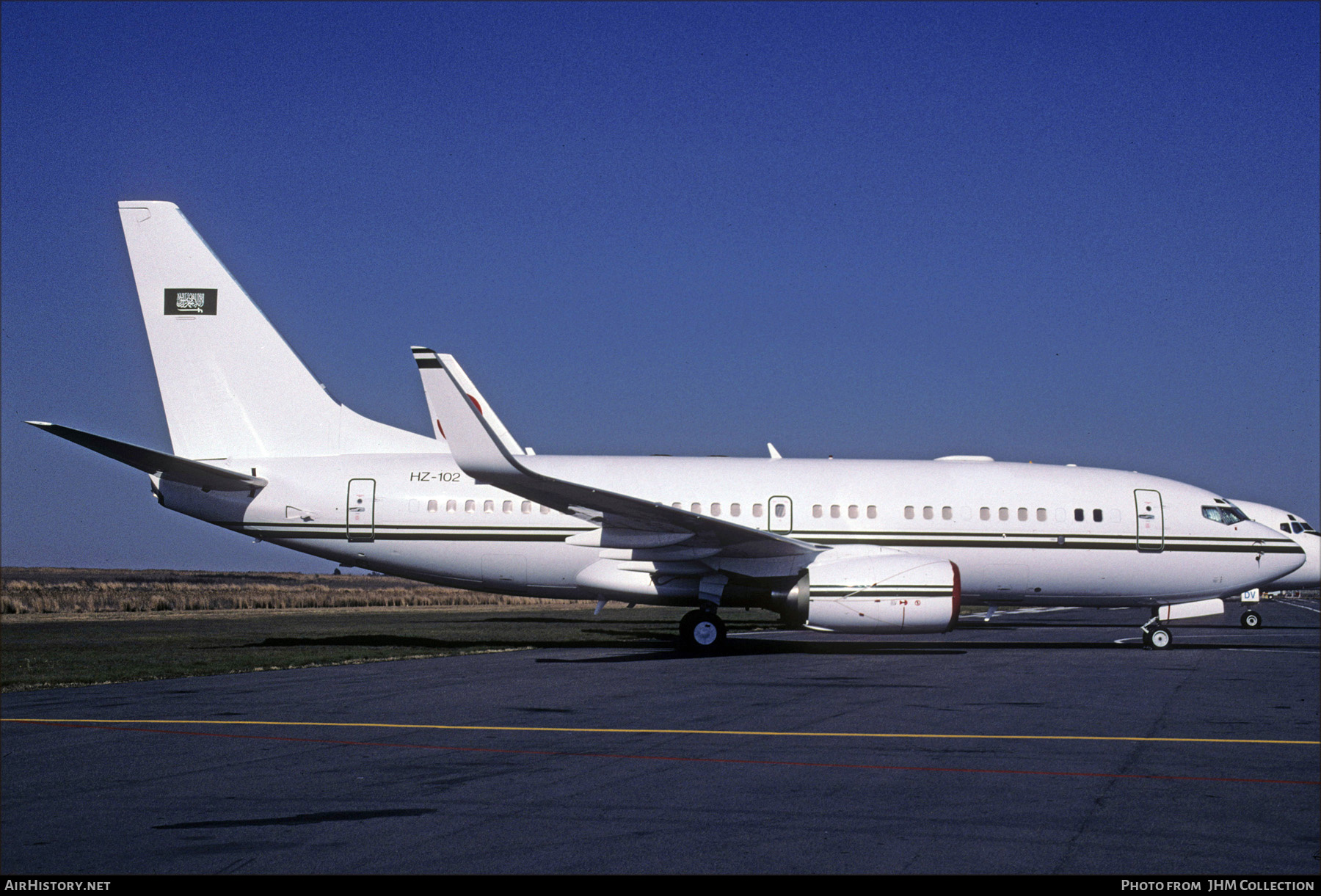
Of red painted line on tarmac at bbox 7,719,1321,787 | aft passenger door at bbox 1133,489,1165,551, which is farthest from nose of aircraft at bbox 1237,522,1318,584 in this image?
red painted line on tarmac at bbox 7,719,1321,787

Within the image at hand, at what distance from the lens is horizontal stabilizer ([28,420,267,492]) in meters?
19.7

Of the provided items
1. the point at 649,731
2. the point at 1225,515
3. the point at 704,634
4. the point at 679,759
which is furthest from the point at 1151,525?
the point at 679,759

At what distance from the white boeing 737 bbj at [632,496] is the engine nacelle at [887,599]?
3.67ft

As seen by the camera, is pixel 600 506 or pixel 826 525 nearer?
pixel 600 506

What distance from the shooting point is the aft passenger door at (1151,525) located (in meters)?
22.4

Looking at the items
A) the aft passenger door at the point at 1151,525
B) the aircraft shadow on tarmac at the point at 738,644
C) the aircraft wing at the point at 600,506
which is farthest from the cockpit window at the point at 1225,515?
the aircraft wing at the point at 600,506

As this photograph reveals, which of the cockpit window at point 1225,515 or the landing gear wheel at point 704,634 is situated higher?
the cockpit window at point 1225,515

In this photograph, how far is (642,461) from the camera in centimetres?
2348

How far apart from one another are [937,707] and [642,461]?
11.6m

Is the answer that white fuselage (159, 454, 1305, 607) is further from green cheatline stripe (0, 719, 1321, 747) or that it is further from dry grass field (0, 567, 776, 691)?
green cheatline stripe (0, 719, 1321, 747)

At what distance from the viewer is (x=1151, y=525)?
22.5m

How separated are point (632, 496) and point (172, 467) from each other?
8.90 meters

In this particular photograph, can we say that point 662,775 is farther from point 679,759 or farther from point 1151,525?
point 1151,525

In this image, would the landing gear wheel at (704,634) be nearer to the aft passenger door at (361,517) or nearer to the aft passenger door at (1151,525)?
the aft passenger door at (361,517)
